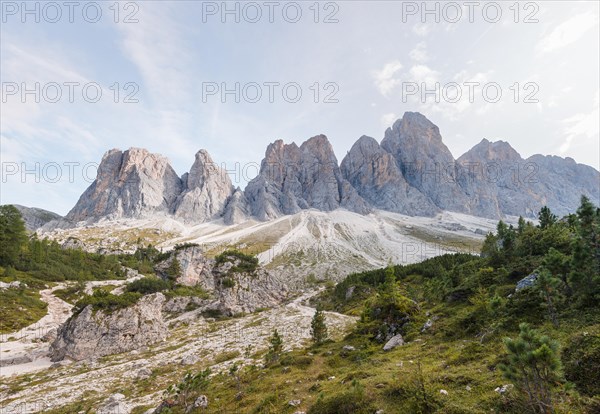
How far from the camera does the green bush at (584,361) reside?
39.3ft

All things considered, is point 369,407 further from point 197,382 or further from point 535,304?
point 535,304

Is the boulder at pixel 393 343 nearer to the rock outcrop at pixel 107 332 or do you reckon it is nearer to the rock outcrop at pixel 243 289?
the rock outcrop at pixel 107 332

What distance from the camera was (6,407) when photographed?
25656 mm

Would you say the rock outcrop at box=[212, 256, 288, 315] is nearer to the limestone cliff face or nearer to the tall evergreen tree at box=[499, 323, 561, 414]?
the limestone cliff face

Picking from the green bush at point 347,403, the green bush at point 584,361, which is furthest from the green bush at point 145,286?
the green bush at point 584,361

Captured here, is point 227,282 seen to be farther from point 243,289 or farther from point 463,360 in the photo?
point 463,360

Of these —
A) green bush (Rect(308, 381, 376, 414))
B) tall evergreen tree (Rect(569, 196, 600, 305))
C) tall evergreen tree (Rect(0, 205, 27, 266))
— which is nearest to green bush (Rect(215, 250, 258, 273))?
tall evergreen tree (Rect(0, 205, 27, 266))

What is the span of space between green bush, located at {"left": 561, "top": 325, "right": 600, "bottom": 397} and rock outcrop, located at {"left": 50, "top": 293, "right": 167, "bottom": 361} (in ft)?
166

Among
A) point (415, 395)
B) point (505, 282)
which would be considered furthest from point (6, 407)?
point (505, 282)

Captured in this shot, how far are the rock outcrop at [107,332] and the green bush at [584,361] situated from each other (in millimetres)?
50585

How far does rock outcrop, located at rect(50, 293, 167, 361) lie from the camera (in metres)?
41.2

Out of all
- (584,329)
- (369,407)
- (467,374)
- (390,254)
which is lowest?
(390,254)

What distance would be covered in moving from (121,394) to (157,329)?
24663 mm

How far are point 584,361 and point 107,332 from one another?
5324cm
